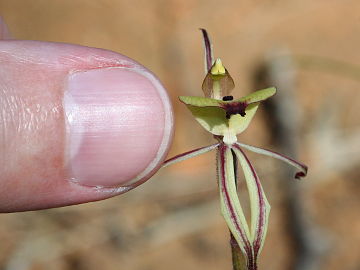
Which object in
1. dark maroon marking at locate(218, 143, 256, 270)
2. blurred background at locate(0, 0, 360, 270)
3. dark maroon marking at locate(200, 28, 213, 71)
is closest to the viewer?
dark maroon marking at locate(218, 143, 256, 270)

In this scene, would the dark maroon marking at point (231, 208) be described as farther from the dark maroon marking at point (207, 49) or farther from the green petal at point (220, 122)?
the dark maroon marking at point (207, 49)

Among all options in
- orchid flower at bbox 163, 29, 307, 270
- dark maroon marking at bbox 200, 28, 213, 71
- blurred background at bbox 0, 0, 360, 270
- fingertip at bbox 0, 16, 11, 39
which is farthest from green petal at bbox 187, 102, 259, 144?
blurred background at bbox 0, 0, 360, 270

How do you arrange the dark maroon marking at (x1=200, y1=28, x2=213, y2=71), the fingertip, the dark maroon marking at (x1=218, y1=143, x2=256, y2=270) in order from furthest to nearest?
the fingertip
the dark maroon marking at (x1=200, y1=28, x2=213, y2=71)
the dark maroon marking at (x1=218, y1=143, x2=256, y2=270)

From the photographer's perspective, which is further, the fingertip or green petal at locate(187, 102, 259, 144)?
the fingertip

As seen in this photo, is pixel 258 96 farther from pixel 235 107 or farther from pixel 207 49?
pixel 207 49

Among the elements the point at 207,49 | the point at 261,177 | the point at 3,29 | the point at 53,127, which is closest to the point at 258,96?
the point at 207,49

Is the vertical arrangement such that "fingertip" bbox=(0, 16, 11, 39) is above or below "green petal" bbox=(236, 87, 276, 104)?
above

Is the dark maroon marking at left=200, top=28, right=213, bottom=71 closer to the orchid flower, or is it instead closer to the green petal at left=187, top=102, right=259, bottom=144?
the orchid flower

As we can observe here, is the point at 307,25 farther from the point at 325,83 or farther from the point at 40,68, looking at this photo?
the point at 40,68

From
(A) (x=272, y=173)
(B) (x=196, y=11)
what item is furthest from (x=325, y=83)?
(B) (x=196, y=11)
